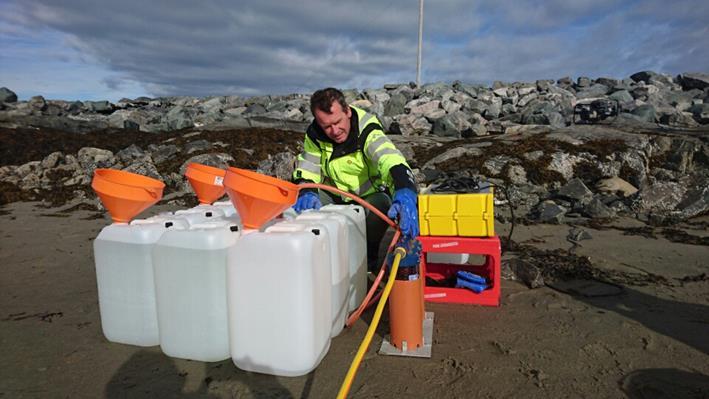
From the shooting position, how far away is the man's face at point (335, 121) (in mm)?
3172

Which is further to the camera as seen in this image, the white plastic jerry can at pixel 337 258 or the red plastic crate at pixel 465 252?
the red plastic crate at pixel 465 252

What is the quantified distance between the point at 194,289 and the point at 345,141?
1.72 metres

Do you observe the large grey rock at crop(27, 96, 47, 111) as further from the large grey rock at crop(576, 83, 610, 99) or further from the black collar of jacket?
the large grey rock at crop(576, 83, 610, 99)

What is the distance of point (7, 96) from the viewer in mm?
19312

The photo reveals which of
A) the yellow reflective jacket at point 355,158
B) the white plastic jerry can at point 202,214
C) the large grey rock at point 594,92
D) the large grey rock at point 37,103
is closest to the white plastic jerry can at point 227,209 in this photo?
the white plastic jerry can at point 202,214

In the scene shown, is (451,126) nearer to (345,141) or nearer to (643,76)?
(345,141)

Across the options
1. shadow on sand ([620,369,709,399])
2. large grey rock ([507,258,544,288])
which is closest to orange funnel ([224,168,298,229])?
shadow on sand ([620,369,709,399])

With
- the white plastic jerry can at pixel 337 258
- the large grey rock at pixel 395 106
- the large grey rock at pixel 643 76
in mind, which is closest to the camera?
the white plastic jerry can at pixel 337 258

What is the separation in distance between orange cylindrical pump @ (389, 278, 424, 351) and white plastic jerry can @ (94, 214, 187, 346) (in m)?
1.24

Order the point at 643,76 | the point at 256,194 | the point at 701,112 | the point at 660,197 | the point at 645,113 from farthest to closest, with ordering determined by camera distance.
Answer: the point at 643,76 → the point at 701,112 → the point at 645,113 → the point at 660,197 → the point at 256,194

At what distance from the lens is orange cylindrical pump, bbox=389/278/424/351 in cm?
237

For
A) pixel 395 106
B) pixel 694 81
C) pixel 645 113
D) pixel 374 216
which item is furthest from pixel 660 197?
pixel 694 81

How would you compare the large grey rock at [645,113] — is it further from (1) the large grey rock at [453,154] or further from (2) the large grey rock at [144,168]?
(2) the large grey rock at [144,168]

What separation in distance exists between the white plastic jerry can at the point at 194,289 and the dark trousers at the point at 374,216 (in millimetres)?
1494
